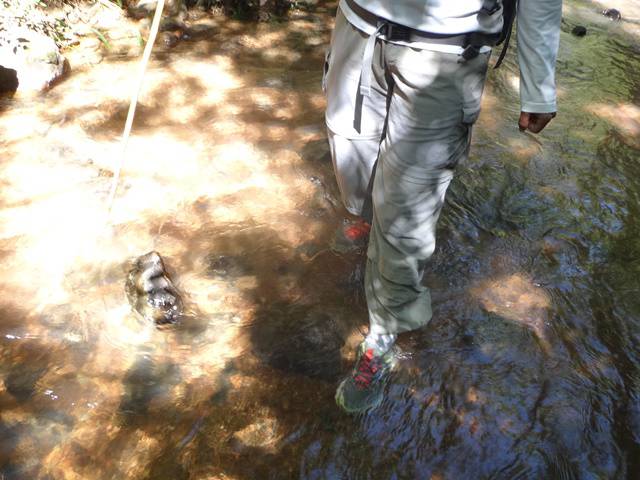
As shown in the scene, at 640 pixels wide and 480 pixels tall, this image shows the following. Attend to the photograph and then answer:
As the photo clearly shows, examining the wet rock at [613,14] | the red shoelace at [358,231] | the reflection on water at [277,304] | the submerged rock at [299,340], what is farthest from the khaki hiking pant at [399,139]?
the wet rock at [613,14]

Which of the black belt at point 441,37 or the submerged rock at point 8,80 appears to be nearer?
the black belt at point 441,37

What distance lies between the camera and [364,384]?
2.17m

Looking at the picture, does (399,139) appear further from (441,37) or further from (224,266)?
(224,266)

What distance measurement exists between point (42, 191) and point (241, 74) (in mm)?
1900

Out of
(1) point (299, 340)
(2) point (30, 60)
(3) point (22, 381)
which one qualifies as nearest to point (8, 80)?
(2) point (30, 60)

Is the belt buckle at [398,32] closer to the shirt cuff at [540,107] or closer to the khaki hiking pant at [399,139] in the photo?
the khaki hiking pant at [399,139]

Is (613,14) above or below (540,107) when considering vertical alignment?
below

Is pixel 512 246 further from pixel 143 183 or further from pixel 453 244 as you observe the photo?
pixel 143 183

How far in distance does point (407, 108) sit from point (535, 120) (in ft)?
1.39

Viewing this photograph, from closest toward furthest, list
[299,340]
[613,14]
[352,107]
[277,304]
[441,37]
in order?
[441,37]
[352,107]
[299,340]
[277,304]
[613,14]

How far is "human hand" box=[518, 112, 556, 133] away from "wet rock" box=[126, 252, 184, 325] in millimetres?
1656

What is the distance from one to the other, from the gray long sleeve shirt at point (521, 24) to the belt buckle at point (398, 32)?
18mm

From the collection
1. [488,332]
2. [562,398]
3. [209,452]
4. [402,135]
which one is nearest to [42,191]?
[209,452]

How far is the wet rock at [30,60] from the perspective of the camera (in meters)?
3.80
